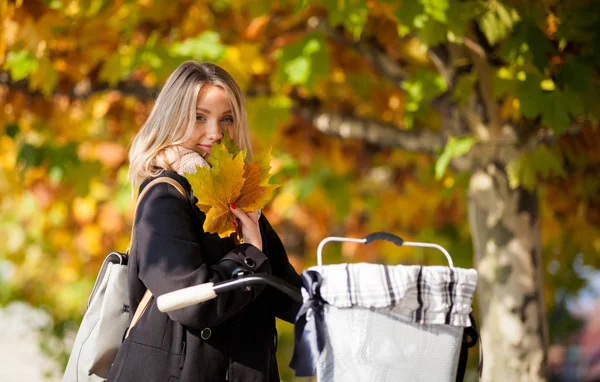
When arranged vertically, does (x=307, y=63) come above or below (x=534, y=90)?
above

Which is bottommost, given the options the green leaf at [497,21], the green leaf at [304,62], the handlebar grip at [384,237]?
the handlebar grip at [384,237]

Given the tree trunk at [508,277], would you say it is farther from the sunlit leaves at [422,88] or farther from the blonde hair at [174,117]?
the blonde hair at [174,117]

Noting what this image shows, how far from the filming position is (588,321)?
15414mm

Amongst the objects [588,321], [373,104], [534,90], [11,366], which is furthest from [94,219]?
[588,321]

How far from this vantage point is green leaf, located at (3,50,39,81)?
5398 millimetres

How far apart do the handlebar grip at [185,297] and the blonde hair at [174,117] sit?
0.51 m

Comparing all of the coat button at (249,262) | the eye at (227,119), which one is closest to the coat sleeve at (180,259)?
the coat button at (249,262)

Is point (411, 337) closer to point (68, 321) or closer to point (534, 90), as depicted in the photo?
point (534, 90)

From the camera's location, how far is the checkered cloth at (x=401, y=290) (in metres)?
2.18

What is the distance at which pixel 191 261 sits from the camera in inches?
93.4

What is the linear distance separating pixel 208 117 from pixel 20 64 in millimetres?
3157

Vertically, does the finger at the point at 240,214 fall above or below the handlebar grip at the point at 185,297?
above

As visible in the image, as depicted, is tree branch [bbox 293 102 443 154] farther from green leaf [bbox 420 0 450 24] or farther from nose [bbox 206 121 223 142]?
nose [bbox 206 121 223 142]

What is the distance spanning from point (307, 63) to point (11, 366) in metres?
12.9
